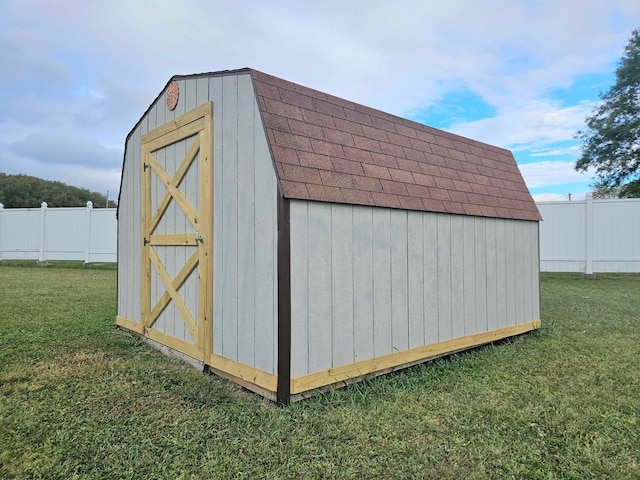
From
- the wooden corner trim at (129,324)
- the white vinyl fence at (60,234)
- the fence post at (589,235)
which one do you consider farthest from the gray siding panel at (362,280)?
the white vinyl fence at (60,234)

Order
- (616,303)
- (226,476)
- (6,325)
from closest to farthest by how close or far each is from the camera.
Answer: (226,476) < (6,325) < (616,303)

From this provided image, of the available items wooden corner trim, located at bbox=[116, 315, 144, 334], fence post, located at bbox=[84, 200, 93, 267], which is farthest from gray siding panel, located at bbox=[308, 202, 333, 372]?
fence post, located at bbox=[84, 200, 93, 267]

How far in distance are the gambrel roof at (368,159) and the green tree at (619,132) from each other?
13.4 meters

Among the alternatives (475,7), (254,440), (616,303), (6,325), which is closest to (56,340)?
(6,325)

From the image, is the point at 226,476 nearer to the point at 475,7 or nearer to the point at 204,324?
the point at 204,324

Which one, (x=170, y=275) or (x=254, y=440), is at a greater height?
(x=170, y=275)

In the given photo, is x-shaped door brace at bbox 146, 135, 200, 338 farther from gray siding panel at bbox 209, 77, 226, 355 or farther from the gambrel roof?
the gambrel roof

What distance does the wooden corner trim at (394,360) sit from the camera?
9.11 feet

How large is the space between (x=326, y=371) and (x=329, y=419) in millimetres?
400

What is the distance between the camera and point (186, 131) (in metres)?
3.73

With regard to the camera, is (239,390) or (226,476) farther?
(239,390)

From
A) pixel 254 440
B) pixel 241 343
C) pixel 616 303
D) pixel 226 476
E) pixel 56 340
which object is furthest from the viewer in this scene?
pixel 616 303

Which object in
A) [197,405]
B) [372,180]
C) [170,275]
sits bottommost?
[197,405]

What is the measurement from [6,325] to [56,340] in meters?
1.17
